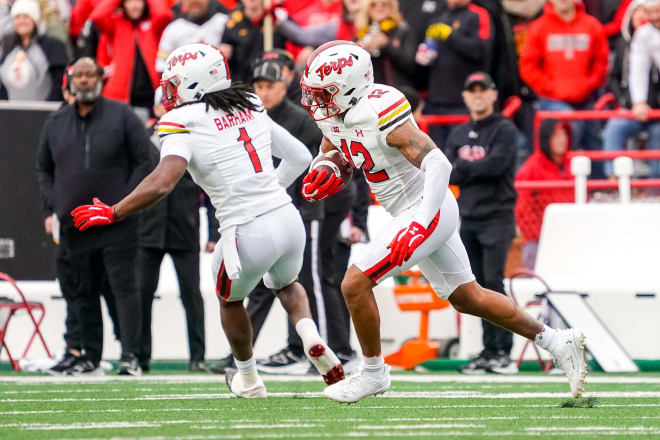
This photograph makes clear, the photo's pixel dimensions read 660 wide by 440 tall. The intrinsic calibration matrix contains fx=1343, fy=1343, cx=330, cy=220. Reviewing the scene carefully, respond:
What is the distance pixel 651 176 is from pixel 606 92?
1584mm

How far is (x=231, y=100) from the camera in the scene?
23.4 ft

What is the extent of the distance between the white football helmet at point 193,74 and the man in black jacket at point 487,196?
304 cm

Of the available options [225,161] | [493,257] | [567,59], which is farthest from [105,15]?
[225,161]

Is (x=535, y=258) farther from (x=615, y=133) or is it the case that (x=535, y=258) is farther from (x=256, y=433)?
(x=256, y=433)

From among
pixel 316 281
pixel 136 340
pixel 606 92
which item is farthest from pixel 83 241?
pixel 606 92

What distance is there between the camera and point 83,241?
934 centimetres

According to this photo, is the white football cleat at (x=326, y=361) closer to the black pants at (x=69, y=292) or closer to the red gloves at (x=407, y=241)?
the red gloves at (x=407, y=241)

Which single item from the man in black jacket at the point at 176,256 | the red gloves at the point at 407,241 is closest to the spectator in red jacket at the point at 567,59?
the man in black jacket at the point at 176,256

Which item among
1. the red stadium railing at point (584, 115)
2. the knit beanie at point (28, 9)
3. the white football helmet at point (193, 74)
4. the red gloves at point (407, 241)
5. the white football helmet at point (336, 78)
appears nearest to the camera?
the red gloves at point (407, 241)

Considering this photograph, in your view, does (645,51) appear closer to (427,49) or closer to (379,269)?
(427,49)

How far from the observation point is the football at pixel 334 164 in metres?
6.63

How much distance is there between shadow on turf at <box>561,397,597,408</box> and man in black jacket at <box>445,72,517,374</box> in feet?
9.77

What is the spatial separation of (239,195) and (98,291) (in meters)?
2.92

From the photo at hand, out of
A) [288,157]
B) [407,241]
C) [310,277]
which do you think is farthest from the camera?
[310,277]
